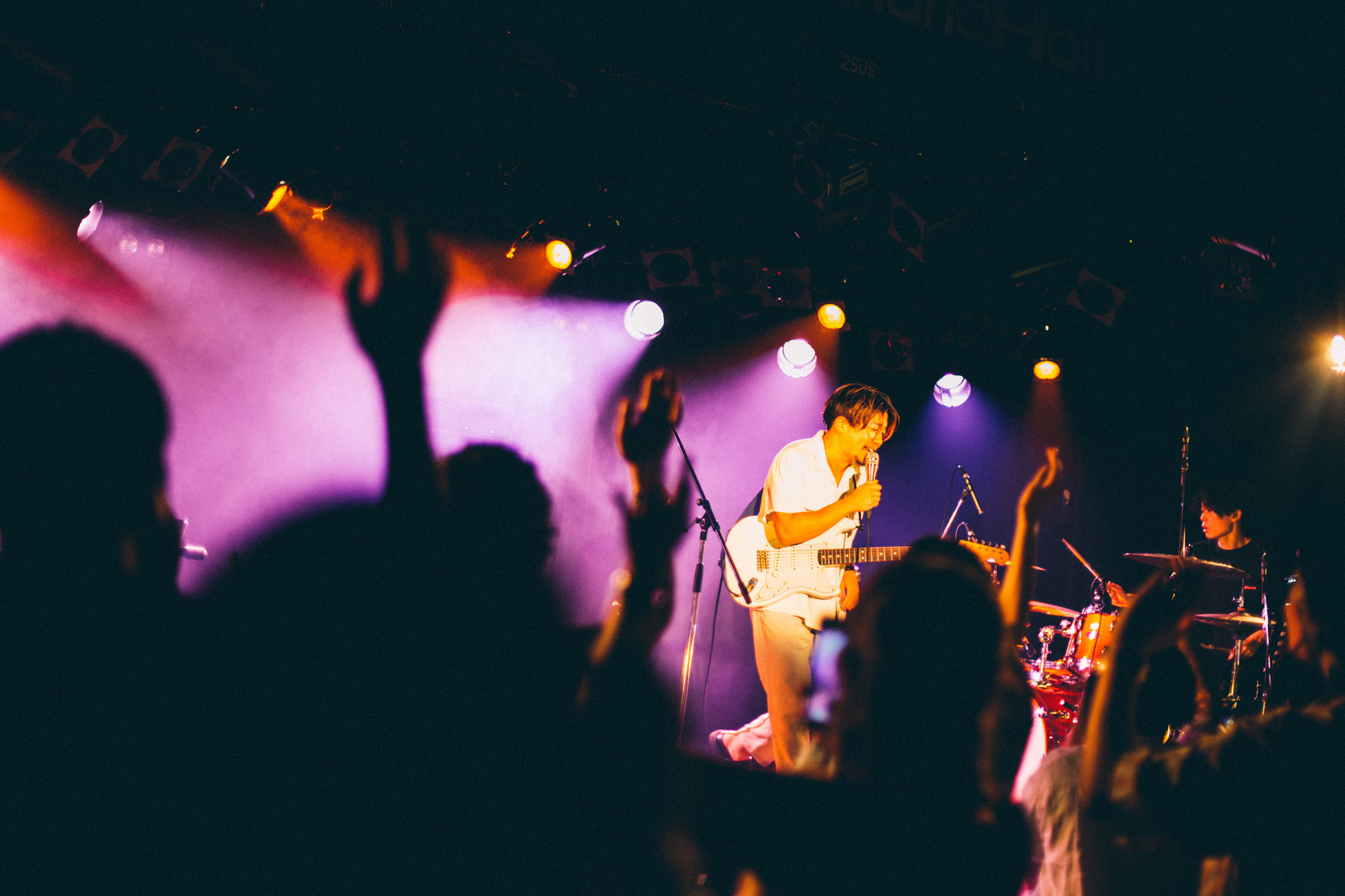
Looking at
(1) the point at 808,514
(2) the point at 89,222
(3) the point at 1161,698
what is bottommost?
(3) the point at 1161,698

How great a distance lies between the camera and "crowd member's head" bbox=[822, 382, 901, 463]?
13.8 feet

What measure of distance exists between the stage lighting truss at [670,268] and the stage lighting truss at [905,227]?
57.8 inches

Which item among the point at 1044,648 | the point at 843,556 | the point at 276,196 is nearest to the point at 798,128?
the point at 843,556

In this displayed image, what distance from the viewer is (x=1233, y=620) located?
4.65 m

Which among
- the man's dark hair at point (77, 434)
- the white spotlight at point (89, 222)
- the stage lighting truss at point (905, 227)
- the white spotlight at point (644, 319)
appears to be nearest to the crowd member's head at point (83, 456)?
the man's dark hair at point (77, 434)

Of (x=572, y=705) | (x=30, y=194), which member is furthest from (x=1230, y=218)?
(x=30, y=194)

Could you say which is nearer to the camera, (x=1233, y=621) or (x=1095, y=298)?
(x=1233, y=621)

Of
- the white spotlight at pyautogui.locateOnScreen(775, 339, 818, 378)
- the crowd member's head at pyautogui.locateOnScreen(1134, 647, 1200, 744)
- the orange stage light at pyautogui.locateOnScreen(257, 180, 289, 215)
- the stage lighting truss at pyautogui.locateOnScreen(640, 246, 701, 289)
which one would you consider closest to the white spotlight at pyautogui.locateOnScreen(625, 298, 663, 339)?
the stage lighting truss at pyautogui.locateOnScreen(640, 246, 701, 289)

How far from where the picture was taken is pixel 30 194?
4590 millimetres

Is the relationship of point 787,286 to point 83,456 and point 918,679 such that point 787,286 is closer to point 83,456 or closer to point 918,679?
point 918,679

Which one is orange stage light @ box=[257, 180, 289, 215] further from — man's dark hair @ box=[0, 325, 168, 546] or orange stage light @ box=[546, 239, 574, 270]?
man's dark hair @ box=[0, 325, 168, 546]

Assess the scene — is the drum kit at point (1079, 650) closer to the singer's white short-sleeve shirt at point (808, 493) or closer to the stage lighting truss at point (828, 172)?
the singer's white short-sleeve shirt at point (808, 493)

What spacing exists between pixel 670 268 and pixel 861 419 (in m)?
2.01

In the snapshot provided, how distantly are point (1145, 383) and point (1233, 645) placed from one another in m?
3.33
